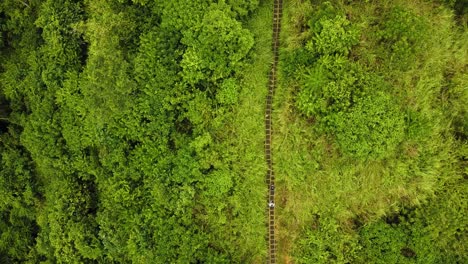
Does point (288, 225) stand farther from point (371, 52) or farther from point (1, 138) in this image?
point (1, 138)

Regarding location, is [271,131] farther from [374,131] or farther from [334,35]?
[334,35]

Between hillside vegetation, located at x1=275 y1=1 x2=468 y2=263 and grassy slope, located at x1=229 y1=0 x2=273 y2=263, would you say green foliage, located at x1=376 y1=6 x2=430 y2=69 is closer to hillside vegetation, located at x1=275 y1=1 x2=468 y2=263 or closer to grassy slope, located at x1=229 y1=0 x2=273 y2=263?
hillside vegetation, located at x1=275 y1=1 x2=468 y2=263

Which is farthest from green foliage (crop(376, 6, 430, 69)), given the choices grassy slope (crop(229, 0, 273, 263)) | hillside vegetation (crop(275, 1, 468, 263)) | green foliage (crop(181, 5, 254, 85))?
green foliage (crop(181, 5, 254, 85))

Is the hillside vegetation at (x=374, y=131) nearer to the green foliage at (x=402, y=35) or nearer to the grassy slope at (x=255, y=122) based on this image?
the green foliage at (x=402, y=35)

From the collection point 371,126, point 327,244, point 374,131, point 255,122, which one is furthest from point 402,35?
point 327,244

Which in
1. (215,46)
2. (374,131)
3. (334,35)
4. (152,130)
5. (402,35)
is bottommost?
(152,130)
